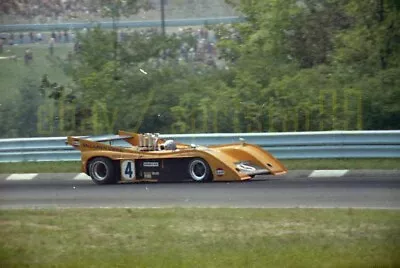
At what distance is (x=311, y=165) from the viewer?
401 inches

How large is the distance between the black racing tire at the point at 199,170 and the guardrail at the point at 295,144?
27.7 inches

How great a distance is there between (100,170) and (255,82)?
7.29ft

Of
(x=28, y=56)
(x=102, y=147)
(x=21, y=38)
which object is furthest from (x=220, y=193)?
(x=21, y=38)

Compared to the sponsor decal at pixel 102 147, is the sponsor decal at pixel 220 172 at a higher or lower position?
lower

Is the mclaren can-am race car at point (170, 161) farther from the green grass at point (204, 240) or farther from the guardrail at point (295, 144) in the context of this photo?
the green grass at point (204, 240)

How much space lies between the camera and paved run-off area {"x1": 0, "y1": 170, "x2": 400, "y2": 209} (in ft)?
26.4

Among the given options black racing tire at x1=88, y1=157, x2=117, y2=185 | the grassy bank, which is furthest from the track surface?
black racing tire at x1=88, y1=157, x2=117, y2=185

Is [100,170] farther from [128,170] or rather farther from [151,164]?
[151,164]

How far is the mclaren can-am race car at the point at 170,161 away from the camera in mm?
10500

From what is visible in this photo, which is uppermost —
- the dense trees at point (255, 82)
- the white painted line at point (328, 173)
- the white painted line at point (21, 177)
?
the dense trees at point (255, 82)

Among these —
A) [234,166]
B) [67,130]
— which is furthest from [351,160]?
[67,130]

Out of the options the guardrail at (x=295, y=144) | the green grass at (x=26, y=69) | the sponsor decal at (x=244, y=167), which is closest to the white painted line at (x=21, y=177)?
the guardrail at (x=295, y=144)

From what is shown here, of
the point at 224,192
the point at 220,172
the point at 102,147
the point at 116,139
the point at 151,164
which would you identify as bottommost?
the point at 224,192

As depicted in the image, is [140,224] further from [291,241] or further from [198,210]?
[291,241]
